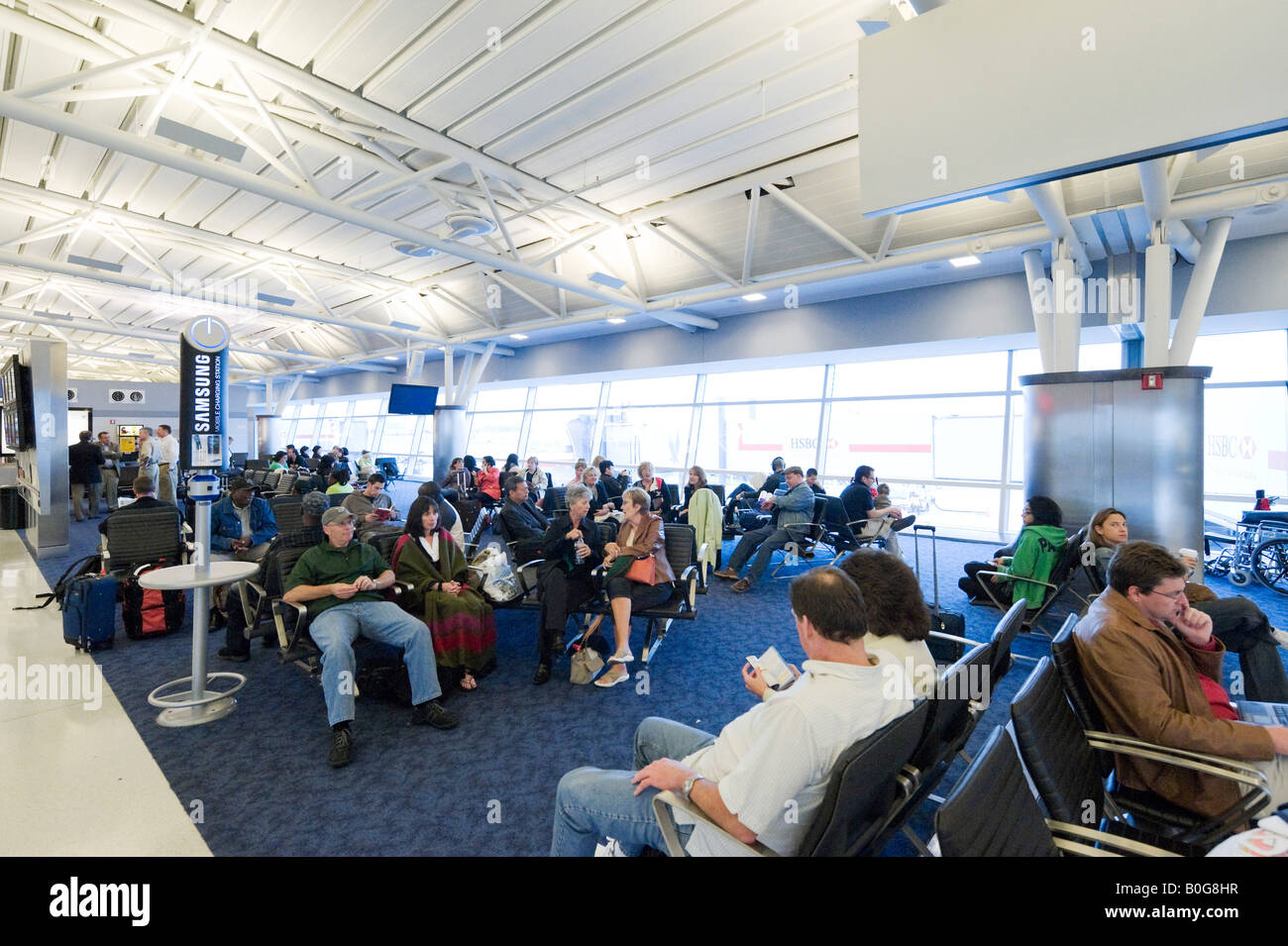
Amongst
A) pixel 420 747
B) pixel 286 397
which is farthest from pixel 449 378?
pixel 286 397

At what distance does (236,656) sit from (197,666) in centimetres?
94

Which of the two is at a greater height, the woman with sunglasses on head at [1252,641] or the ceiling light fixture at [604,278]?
the ceiling light fixture at [604,278]

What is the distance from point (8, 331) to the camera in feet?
56.1

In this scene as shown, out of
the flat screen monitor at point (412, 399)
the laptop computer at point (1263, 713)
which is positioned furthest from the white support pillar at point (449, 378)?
the laptop computer at point (1263, 713)

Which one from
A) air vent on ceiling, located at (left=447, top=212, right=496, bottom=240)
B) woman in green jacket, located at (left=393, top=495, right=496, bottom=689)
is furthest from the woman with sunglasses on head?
air vent on ceiling, located at (left=447, top=212, right=496, bottom=240)

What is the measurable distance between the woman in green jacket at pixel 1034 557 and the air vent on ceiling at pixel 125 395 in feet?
85.5

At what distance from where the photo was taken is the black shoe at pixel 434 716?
3146mm

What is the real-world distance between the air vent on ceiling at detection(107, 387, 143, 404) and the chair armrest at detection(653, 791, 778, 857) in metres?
26.1

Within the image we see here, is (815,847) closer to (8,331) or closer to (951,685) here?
(951,685)

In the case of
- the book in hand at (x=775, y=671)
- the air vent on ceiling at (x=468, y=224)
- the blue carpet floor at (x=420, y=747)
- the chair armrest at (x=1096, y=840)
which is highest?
the air vent on ceiling at (x=468, y=224)

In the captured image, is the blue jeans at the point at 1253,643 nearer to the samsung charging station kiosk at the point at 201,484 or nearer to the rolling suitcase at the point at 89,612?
the samsung charging station kiosk at the point at 201,484

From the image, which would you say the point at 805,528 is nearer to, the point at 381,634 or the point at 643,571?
the point at 643,571

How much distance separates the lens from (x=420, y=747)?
9.72ft
